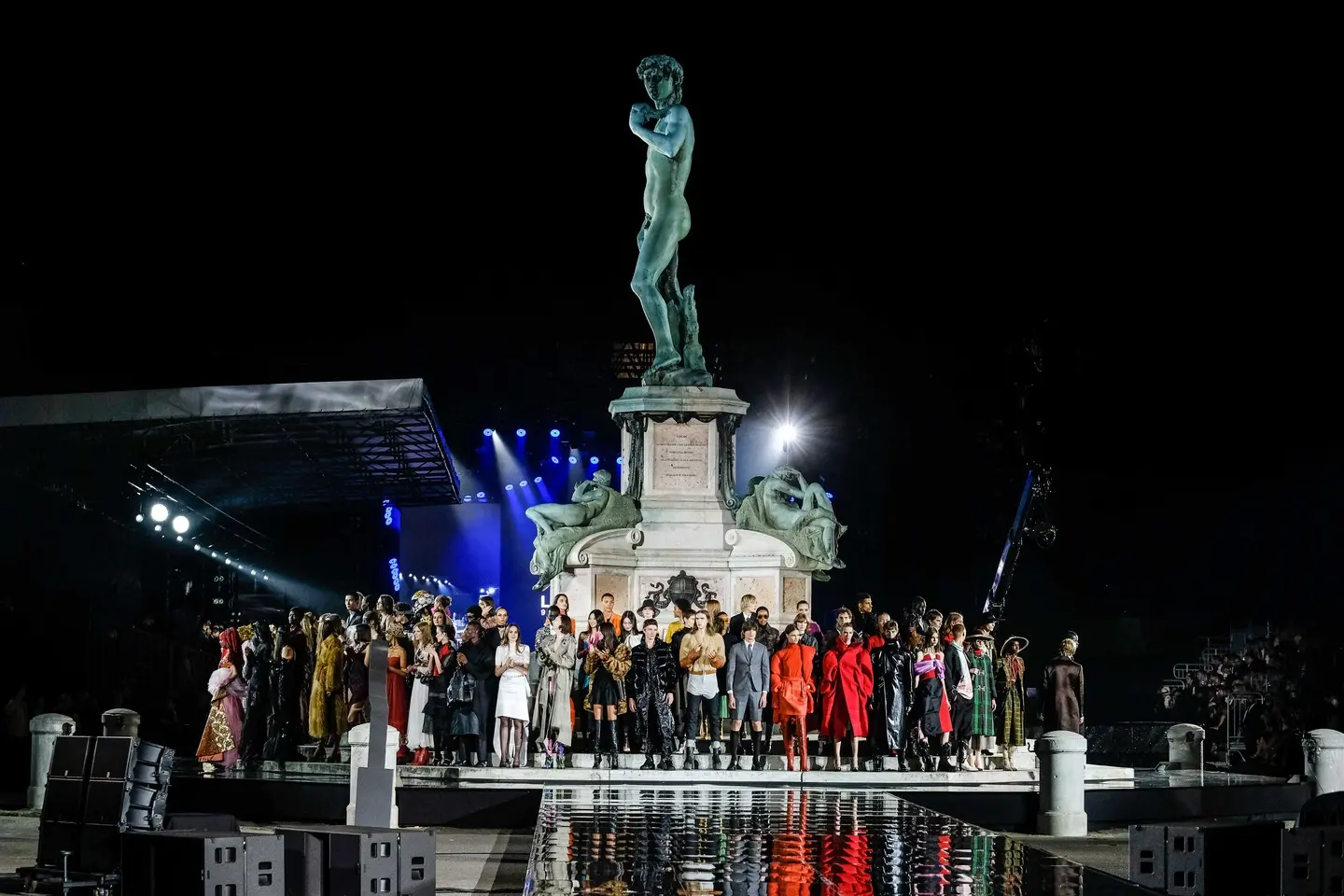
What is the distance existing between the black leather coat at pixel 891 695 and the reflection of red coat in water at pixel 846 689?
0.11m

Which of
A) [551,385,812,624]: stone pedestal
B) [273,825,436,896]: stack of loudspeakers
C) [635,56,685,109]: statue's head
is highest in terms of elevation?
[635,56,685,109]: statue's head

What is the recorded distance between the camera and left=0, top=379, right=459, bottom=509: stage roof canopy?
23.0m

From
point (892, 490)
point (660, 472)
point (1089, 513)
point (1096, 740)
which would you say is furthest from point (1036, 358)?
point (660, 472)

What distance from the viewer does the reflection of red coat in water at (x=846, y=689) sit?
1638 centimetres

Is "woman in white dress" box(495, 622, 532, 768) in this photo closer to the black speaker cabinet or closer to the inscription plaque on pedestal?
the inscription plaque on pedestal

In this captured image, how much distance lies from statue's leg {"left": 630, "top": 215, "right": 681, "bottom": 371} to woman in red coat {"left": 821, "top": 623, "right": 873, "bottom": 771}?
6.06m

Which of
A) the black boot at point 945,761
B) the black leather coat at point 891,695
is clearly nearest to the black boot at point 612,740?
the black leather coat at point 891,695

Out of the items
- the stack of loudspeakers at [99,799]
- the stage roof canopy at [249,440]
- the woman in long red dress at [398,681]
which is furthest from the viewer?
the stage roof canopy at [249,440]

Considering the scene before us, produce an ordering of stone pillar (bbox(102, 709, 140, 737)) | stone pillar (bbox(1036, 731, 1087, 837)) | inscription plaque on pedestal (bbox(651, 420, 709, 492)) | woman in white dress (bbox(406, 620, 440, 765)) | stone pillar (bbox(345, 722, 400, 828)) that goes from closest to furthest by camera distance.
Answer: stone pillar (bbox(345, 722, 400, 828)) → stone pillar (bbox(1036, 731, 1087, 837)) → woman in white dress (bbox(406, 620, 440, 765)) → stone pillar (bbox(102, 709, 140, 737)) → inscription plaque on pedestal (bbox(651, 420, 709, 492))

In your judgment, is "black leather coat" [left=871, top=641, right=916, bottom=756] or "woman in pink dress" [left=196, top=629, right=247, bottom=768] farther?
"woman in pink dress" [left=196, top=629, right=247, bottom=768]

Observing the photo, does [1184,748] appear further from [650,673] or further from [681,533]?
[650,673]

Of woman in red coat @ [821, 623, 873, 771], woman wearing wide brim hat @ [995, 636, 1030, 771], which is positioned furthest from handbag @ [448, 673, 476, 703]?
woman wearing wide brim hat @ [995, 636, 1030, 771]

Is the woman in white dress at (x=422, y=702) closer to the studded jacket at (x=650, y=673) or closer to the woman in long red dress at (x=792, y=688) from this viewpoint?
the studded jacket at (x=650, y=673)

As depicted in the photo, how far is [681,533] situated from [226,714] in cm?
580
